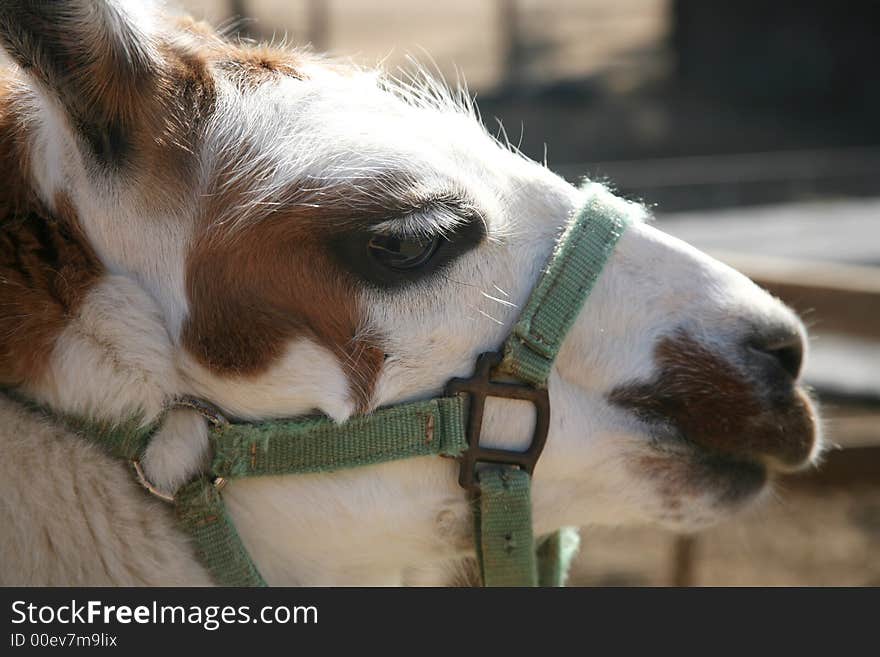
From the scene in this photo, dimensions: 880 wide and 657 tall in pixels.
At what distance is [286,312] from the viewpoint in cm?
197

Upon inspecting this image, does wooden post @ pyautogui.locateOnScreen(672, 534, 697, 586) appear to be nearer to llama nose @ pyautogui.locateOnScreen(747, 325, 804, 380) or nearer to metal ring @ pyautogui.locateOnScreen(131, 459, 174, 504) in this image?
llama nose @ pyautogui.locateOnScreen(747, 325, 804, 380)

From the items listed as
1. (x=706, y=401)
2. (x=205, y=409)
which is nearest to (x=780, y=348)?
(x=706, y=401)

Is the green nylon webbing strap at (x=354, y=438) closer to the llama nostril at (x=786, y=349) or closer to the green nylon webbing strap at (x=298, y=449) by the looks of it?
the green nylon webbing strap at (x=298, y=449)

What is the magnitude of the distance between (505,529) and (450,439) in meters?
0.24

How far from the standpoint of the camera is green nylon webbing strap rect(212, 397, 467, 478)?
201 cm

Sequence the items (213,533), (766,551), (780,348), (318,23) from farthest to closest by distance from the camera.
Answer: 1. (318,23)
2. (766,551)
3. (780,348)
4. (213,533)

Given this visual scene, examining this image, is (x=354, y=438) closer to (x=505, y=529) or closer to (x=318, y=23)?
(x=505, y=529)

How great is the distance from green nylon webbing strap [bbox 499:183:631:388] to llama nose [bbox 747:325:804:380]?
374mm

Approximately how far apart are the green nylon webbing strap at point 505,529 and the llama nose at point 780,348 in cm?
56

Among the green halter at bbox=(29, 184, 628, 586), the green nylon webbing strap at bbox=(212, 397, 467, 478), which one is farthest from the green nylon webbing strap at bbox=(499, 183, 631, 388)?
the green nylon webbing strap at bbox=(212, 397, 467, 478)

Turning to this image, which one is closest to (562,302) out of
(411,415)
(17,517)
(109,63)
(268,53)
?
(411,415)

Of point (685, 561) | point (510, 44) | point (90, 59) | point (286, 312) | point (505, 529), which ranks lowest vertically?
point (510, 44)

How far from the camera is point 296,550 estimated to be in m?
2.11
